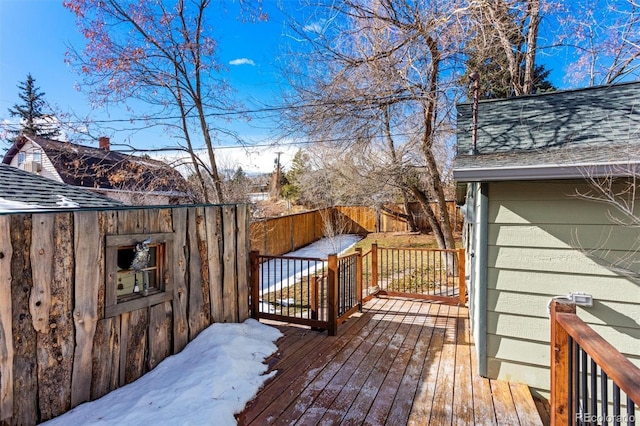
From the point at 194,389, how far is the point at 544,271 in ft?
10.1

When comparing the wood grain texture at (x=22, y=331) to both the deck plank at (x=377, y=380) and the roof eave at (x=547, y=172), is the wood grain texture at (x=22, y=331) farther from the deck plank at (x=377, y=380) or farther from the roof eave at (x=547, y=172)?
the roof eave at (x=547, y=172)

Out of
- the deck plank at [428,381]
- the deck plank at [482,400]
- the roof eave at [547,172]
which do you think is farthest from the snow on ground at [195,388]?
the roof eave at [547,172]

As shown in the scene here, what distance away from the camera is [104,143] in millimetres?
6797

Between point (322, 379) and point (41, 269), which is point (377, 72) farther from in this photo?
point (41, 269)

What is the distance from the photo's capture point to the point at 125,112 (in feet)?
21.9

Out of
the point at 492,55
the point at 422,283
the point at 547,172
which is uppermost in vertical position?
the point at 492,55

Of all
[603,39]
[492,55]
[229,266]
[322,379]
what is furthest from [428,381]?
[603,39]

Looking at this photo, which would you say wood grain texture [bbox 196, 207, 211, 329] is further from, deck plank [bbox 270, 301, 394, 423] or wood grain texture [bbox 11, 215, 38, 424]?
wood grain texture [bbox 11, 215, 38, 424]

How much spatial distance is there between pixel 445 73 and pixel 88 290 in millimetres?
6874

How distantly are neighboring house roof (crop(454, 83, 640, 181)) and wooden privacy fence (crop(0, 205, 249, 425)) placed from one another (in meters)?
2.70

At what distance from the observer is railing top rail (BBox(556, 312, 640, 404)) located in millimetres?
965

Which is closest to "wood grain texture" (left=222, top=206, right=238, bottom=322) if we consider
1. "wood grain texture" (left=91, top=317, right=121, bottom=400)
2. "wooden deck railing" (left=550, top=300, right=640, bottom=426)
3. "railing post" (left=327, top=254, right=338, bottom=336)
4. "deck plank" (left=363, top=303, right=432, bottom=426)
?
"railing post" (left=327, top=254, right=338, bottom=336)

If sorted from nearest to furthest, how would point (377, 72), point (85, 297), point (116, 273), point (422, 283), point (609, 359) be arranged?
point (609, 359)
point (85, 297)
point (116, 273)
point (377, 72)
point (422, 283)

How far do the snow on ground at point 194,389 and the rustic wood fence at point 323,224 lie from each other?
283 inches
